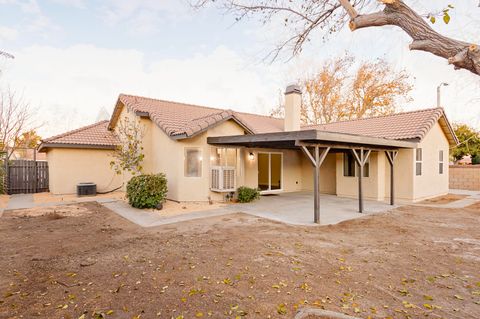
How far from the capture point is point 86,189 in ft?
39.5

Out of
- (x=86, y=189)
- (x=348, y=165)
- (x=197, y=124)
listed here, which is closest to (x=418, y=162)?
(x=348, y=165)

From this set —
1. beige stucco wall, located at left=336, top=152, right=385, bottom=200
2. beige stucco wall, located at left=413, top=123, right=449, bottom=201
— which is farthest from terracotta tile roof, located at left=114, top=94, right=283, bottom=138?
beige stucco wall, located at left=413, top=123, right=449, bottom=201

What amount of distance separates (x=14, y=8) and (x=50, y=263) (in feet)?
35.1

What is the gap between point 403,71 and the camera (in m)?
21.3

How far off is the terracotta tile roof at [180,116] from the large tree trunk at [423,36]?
275 inches

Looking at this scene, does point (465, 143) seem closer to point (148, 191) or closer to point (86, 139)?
point (148, 191)

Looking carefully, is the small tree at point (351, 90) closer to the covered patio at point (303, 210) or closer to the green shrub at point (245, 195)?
the covered patio at point (303, 210)

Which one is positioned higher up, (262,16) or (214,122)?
(262,16)

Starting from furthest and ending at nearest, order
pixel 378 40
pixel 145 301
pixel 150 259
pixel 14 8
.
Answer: pixel 14 8 → pixel 150 259 → pixel 378 40 → pixel 145 301

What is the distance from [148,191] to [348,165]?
28.3ft

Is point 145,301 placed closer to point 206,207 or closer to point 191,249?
point 191,249

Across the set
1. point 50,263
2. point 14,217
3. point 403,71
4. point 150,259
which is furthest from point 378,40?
point 403,71

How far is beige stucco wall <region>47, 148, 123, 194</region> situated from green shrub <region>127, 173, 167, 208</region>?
17.7 feet

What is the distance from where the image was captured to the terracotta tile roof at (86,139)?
11967 mm
